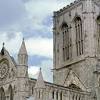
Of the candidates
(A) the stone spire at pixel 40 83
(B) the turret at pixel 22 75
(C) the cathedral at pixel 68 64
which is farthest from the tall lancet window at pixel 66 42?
(A) the stone spire at pixel 40 83

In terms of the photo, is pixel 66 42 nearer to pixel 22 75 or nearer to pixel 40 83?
pixel 22 75

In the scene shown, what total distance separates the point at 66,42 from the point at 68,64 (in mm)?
4977

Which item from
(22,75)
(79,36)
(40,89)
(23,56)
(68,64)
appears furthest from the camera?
(68,64)

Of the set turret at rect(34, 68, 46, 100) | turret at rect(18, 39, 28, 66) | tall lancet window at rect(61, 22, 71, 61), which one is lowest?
→ turret at rect(34, 68, 46, 100)

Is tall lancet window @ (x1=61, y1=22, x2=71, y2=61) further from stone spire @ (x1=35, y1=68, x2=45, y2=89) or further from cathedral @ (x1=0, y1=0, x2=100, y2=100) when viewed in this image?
stone spire @ (x1=35, y1=68, x2=45, y2=89)

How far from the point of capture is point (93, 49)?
88.2 meters

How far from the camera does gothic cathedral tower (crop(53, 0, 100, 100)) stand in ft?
286

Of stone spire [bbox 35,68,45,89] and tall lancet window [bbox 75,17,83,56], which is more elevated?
tall lancet window [bbox 75,17,83,56]

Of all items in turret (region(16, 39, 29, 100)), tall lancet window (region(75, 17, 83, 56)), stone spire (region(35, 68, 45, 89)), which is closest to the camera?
stone spire (region(35, 68, 45, 89))

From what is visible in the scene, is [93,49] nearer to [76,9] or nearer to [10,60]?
[76,9]

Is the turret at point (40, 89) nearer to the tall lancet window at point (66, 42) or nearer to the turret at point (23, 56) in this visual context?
the turret at point (23, 56)

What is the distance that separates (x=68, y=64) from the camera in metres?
92.9

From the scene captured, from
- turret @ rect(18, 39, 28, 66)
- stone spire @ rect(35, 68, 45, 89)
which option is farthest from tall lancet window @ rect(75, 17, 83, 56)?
stone spire @ rect(35, 68, 45, 89)

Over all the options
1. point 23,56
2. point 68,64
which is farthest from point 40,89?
point 68,64
